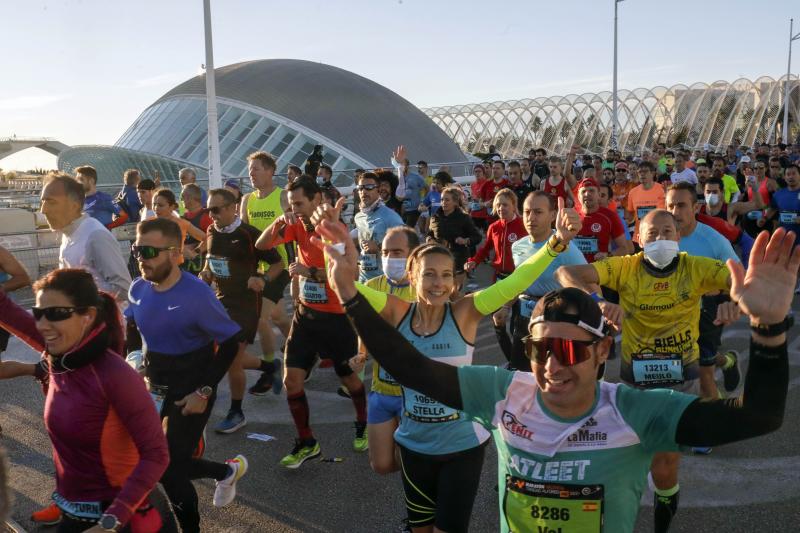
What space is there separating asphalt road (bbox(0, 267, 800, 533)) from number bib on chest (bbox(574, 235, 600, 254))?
230 centimetres

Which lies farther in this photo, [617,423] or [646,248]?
[646,248]

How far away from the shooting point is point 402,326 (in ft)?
12.4

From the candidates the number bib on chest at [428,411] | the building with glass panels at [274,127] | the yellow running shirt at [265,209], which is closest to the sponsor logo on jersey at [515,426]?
the number bib on chest at [428,411]

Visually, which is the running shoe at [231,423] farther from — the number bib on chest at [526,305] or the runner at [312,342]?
the number bib on chest at [526,305]

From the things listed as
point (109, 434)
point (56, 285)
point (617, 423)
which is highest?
point (56, 285)

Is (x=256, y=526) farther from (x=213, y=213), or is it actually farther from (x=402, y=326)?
(x=213, y=213)

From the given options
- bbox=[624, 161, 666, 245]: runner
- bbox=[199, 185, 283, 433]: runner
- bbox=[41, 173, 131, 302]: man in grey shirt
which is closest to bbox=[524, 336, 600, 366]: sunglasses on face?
bbox=[41, 173, 131, 302]: man in grey shirt

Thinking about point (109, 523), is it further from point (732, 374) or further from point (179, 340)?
point (732, 374)

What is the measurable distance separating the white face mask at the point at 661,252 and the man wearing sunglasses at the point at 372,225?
2998 millimetres

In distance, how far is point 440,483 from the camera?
3.45 meters

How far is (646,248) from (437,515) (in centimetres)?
233

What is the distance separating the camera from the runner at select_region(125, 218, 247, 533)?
3.97m

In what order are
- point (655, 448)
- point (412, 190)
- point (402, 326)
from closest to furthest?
point (655, 448) < point (402, 326) < point (412, 190)

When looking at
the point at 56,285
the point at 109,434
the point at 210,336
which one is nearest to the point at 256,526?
the point at 210,336
